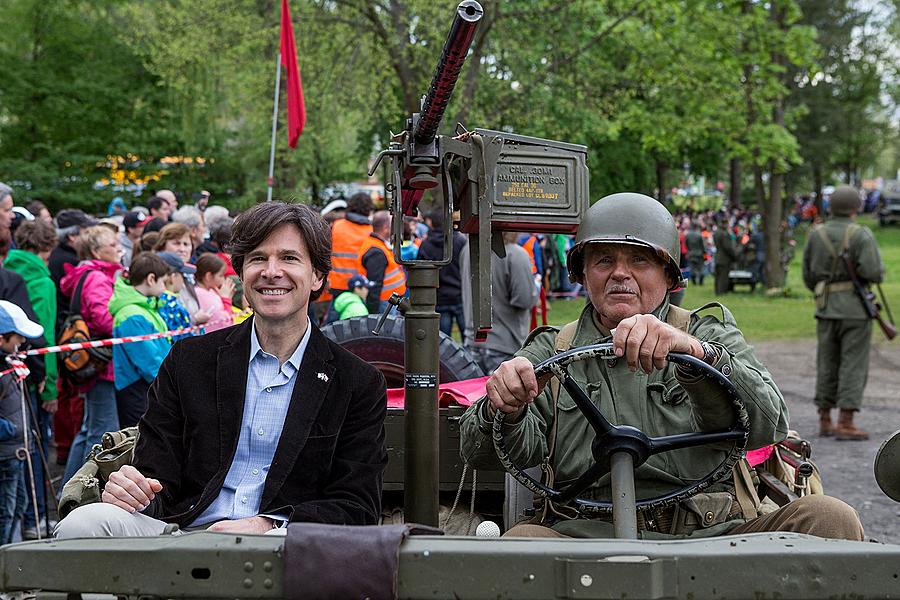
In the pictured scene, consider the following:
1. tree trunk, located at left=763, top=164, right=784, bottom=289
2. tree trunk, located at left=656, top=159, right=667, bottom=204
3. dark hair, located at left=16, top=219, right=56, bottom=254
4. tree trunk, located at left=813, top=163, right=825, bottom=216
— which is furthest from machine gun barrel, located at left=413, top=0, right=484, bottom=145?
tree trunk, located at left=813, top=163, right=825, bottom=216

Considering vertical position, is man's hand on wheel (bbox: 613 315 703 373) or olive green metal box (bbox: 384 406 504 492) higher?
man's hand on wheel (bbox: 613 315 703 373)

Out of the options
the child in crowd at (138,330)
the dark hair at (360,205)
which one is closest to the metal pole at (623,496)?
the child in crowd at (138,330)

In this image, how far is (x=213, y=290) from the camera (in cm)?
803

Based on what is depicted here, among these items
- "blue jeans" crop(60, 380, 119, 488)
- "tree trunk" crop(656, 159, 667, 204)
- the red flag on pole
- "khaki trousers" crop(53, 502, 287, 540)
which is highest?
"tree trunk" crop(656, 159, 667, 204)

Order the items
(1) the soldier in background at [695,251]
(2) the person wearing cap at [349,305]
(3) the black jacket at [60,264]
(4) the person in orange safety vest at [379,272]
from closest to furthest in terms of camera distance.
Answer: (3) the black jacket at [60,264] < (2) the person wearing cap at [349,305] < (4) the person in orange safety vest at [379,272] < (1) the soldier in background at [695,251]

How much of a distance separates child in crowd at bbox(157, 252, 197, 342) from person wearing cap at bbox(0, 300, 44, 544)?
46.2 inches

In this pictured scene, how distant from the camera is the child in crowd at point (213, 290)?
7.75m

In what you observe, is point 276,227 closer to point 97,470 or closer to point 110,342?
point 97,470

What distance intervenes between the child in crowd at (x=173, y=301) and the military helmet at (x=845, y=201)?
6034 millimetres

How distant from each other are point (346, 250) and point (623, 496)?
291 inches

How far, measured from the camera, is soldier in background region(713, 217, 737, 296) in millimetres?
24141

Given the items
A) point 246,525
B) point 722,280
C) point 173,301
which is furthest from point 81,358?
point 722,280

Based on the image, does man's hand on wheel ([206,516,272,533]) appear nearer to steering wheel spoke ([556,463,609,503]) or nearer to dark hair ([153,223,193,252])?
steering wheel spoke ([556,463,609,503])

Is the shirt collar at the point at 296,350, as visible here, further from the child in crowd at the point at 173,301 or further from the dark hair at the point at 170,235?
the dark hair at the point at 170,235
